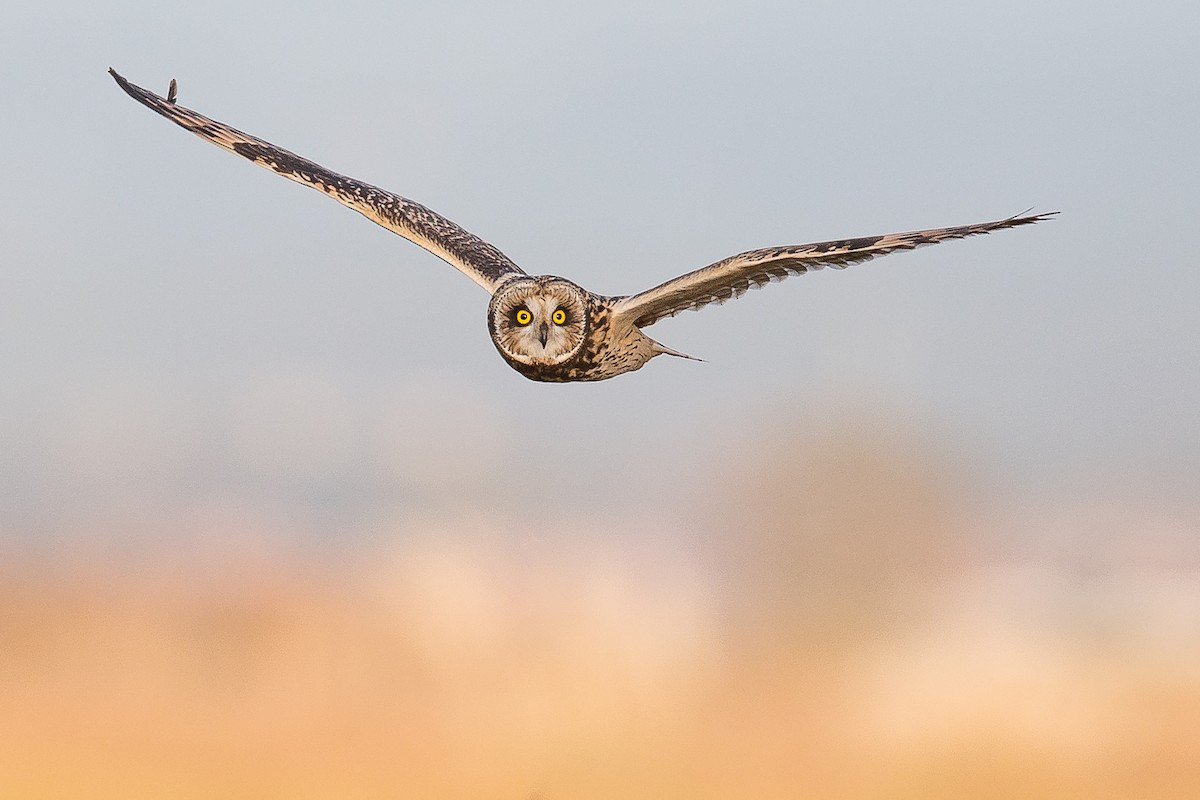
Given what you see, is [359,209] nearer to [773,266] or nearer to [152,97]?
[152,97]

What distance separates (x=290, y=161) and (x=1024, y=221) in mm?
8174

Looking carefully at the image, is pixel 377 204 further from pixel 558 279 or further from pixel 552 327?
pixel 552 327

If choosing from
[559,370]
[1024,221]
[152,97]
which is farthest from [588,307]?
[152,97]

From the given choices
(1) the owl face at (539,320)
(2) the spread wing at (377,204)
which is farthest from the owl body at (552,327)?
(2) the spread wing at (377,204)

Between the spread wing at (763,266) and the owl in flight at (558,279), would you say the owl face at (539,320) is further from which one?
the spread wing at (763,266)

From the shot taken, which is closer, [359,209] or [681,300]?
[681,300]

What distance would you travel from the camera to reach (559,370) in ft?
45.3

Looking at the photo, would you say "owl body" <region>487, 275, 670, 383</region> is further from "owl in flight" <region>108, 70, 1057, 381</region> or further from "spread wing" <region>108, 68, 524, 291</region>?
"spread wing" <region>108, 68, 524, 291</region>

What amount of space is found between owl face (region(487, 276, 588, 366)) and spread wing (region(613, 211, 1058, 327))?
1.51 feet

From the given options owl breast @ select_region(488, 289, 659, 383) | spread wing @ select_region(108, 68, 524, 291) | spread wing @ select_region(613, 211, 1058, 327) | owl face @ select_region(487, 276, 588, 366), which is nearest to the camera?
spread wing @ select_region(613, 211, 1058, 327)

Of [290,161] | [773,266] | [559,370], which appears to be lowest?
[559,370]

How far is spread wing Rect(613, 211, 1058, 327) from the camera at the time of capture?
469 inches

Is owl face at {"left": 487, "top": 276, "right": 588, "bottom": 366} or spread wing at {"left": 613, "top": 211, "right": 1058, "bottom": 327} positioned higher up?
spread wing at {"left": 613, "top": 211, "right": 1058, "bottom": 327}

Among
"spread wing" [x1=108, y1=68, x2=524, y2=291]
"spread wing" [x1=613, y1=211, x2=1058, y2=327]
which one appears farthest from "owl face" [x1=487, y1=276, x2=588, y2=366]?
"spread wing" [x1=108, y1=68, x2=524, y2=291]
